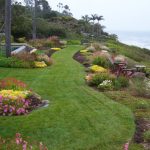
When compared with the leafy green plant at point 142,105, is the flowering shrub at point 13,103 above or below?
above

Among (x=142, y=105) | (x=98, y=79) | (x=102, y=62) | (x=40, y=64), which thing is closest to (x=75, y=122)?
(x=142, y=105)

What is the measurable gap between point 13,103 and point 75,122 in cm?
177

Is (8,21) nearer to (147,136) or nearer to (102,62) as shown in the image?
(102,62)

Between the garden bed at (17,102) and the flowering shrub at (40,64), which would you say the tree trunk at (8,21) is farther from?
the garden bed at (17,102)

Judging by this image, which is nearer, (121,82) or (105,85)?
(105,85)

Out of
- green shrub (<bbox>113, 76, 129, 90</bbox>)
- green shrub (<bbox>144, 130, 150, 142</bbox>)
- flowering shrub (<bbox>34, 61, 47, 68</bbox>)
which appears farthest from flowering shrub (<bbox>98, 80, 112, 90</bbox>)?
flowering shrub (<bbox>34, 61, 47, 68</bbox>)

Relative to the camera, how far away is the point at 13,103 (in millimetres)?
10688

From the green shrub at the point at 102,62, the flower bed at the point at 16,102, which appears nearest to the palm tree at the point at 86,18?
the green shrub at the point at 102,62

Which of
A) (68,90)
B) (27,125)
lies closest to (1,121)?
(27,125)

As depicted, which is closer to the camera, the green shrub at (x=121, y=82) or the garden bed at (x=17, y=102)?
the garden bed at (x=17, y=102)

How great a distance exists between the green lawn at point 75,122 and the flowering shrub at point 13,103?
1.16 feet

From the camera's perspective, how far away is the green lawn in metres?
8.47

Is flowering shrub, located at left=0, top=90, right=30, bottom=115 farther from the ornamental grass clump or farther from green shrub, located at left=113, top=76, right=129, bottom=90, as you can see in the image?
the ornamental grass clump

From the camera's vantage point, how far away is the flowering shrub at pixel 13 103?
34.1 ft
